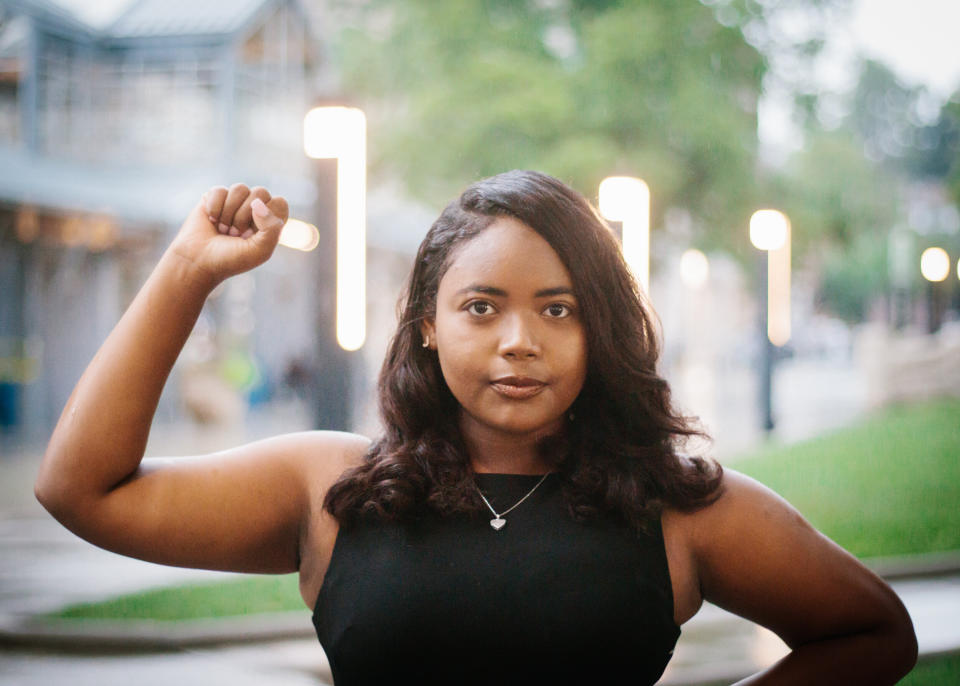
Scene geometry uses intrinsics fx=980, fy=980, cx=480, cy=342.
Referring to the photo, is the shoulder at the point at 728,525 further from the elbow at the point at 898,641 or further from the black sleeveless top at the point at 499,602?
the elbow at the point at 898,641

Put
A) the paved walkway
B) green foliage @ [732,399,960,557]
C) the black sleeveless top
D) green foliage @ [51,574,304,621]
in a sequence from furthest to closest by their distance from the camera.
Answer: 1. green foliage @ [732,399,960,557]
2. green foliage @ [51,574,304,621]
3. the paved walkway
4. the black sleeveless top

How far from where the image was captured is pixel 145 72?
15.6 m

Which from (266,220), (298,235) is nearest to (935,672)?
(266,220)

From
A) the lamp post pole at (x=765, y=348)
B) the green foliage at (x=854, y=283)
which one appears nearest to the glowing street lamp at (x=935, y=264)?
the lamp post pole at (x=765, y=348)

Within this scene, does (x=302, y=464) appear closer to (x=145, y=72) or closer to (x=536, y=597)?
(x=536, y=597)

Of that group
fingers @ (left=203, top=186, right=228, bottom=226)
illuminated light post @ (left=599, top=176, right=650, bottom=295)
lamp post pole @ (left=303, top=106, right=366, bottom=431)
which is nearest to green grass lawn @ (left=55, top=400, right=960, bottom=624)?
lamp post pole @ (left=303, top=106, right=366, bottom=431)

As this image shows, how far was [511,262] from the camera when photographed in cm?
154

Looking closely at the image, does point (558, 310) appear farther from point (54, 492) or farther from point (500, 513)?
point (54, 492)

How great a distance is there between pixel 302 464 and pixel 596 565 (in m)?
0.51

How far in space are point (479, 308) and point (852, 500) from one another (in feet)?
26.5

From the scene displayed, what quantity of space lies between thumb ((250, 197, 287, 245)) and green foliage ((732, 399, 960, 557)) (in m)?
6.21

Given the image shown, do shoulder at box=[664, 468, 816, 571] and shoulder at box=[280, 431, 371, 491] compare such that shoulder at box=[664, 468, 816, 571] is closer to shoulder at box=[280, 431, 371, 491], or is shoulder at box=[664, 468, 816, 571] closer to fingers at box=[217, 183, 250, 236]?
shoulder at box=[280, 431, 371, 491]

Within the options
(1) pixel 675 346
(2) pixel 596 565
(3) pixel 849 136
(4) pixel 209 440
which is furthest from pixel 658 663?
(1) pixel 675 346

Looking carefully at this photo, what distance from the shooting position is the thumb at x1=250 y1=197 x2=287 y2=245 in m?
1.51
